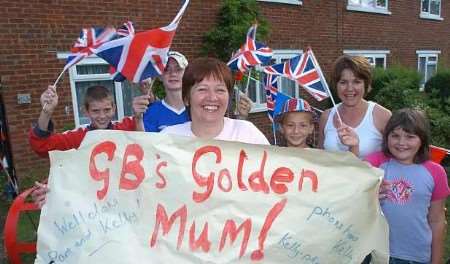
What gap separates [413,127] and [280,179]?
34.0 inches

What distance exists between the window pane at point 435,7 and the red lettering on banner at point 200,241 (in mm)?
17585

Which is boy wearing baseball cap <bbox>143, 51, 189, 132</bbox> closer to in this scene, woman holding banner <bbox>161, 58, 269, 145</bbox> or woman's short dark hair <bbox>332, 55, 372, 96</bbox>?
woman holding banner <bbox>161, 58, 269, 145</bbox>

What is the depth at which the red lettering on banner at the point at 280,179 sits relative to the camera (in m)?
2.04

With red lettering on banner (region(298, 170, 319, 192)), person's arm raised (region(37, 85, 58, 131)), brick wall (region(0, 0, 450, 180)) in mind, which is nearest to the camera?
red lettering on banner (region(298, 170, 319, 192))

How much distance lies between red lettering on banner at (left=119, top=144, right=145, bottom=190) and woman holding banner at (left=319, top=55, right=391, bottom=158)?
116cm

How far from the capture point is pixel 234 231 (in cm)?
197

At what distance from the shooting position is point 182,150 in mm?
2080

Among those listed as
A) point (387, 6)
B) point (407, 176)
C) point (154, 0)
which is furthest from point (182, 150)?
point (387, 6)

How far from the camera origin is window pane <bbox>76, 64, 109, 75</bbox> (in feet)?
22.1

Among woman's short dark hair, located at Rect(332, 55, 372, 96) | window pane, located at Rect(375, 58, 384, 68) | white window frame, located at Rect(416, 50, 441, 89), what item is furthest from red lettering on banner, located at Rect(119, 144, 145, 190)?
white window frame, located at Rect(416, 50, 441, 89)

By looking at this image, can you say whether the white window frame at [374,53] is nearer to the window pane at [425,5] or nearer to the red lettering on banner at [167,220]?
the window pane at [425,5]

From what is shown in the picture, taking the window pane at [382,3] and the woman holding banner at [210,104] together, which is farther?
the window pane at [382,3]

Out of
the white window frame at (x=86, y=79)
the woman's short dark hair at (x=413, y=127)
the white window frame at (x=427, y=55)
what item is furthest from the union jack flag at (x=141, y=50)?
the white window frame at (x=427, y=55)

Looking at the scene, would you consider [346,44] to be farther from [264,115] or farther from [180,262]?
[180,262]
